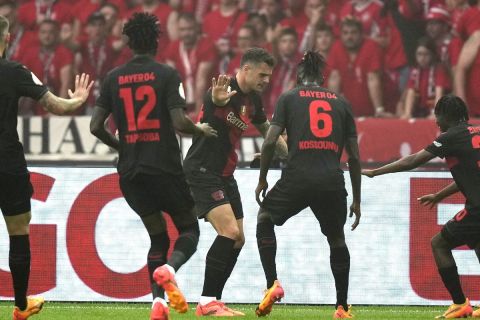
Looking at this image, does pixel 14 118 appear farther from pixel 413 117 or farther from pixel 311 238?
pixel 413 117

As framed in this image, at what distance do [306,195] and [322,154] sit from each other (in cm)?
35

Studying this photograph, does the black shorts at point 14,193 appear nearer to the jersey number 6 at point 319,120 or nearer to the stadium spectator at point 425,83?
the jersey number 6 at point 319,120

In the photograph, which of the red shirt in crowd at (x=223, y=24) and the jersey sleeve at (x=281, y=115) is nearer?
the jersey sleeve at (x=281, y=115)

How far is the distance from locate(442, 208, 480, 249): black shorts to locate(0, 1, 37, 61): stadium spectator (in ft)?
29.4

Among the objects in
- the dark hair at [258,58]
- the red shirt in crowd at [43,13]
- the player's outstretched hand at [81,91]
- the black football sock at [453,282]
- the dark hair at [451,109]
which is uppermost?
the red shirt in crowd at [43,13]

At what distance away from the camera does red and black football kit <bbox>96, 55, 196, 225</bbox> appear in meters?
7.49

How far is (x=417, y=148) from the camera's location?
14320mm

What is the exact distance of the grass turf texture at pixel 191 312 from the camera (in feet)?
29.5

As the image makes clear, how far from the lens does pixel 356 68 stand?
15.1 m

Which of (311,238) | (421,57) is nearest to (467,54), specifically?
(421,57)

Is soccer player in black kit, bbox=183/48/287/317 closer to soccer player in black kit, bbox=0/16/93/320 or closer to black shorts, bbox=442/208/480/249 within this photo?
soccer player in black kit, bbox=0/16/93/320

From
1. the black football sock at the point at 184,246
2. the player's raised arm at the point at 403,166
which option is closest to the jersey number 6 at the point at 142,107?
the black football sock at the point at 184,246

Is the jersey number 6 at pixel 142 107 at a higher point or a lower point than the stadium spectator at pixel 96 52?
lower

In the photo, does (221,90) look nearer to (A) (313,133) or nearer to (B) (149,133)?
(A) (313,133)
